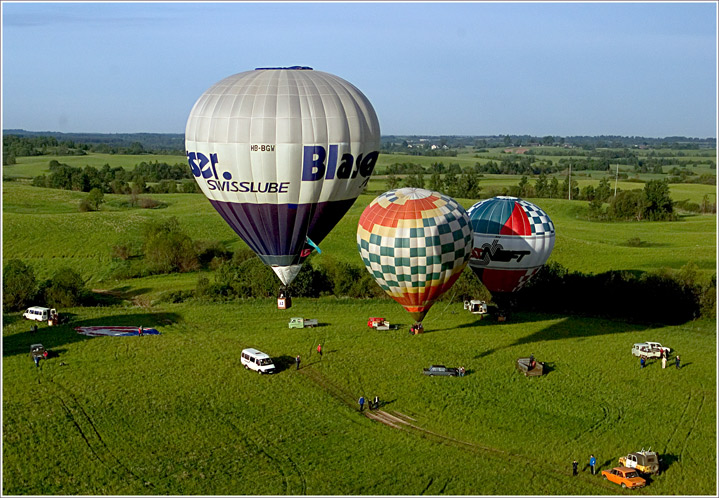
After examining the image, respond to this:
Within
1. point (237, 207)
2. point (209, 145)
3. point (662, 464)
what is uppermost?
point (209, 145)

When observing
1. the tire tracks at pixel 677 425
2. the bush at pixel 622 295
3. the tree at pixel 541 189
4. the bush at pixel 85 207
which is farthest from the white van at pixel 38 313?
the tree at pixel 541 189

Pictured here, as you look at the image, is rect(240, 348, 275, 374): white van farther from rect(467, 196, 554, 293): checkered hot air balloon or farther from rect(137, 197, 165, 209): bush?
rect(137, 197, 165, 209): bush

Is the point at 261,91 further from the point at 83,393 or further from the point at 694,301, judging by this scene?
the point at 694,301

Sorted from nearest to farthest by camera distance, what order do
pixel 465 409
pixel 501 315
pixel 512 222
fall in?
pixel 465 409, pixel 512 222, pixel 501 315

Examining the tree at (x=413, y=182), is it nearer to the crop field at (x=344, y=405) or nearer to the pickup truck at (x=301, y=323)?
the crop field at (x=344, y=405)

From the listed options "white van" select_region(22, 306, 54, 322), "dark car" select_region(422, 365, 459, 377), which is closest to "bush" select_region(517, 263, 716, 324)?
"dark car" select_region(422, 365, 459, 377)

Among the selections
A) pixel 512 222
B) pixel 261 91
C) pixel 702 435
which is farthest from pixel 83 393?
pixel 702 435
